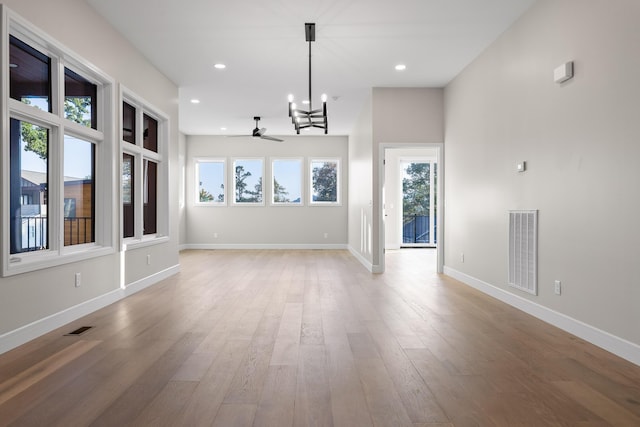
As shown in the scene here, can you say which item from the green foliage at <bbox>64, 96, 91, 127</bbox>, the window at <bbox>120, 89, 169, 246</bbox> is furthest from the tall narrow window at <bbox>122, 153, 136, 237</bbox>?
the green foliage at <bbox>64, 96, 91, 127</bbox>

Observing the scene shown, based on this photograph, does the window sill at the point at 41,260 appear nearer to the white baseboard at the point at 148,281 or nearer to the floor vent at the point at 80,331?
the floor vent at the point at 80,331

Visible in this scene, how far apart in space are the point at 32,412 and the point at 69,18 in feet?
11.1

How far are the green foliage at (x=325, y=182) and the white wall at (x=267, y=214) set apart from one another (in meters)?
0.23

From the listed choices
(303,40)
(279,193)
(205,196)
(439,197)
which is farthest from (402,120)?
(205,196)

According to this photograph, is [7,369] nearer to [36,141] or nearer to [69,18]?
[36,141]

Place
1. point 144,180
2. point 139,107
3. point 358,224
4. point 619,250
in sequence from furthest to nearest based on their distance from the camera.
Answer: point 358,224, point 144,180, point 139,107, point 619,250

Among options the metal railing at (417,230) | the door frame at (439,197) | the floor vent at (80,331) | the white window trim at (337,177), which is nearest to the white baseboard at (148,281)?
the floor vent at (80,331)

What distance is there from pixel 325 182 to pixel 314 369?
8.80 meters

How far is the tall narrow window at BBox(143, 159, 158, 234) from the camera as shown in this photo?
5934mm

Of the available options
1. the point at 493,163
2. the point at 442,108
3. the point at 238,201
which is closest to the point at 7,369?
the point at 493,163

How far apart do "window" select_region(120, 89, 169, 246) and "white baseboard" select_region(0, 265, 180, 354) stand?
22.6 inches

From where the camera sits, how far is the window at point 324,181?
11.2 m

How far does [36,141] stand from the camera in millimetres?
3520

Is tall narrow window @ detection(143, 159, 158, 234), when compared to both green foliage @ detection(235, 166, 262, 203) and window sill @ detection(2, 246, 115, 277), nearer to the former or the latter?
window sill @ detection(2, 246, 115, 277)
